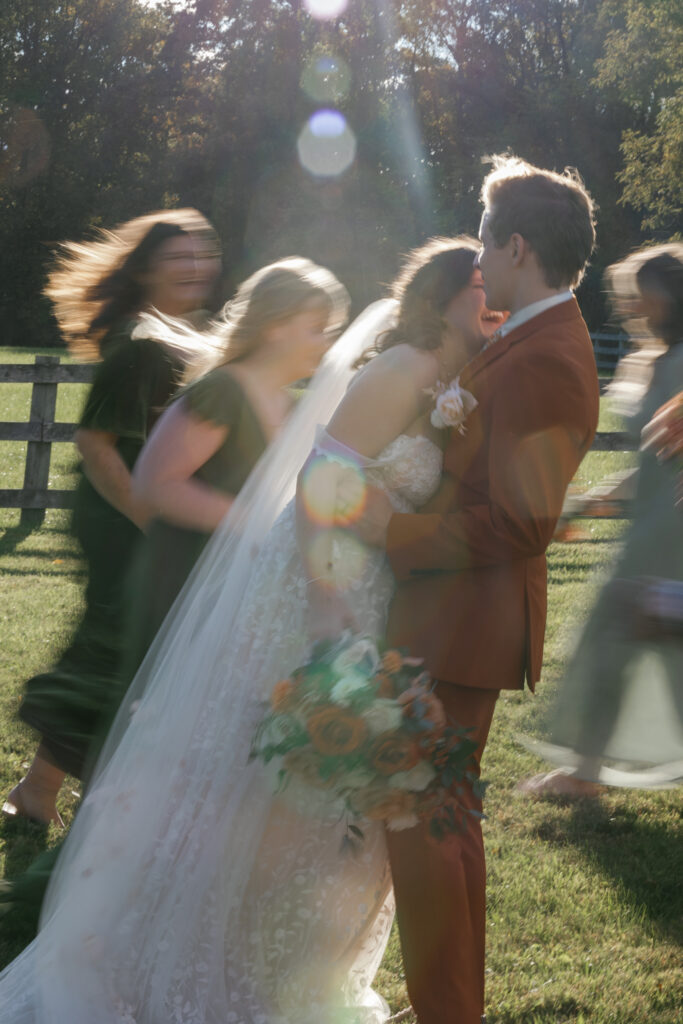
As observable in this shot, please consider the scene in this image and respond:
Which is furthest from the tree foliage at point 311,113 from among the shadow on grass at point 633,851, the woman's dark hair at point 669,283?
the shadow on grass at point 633,851

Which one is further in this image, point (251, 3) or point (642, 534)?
point (251, 3)

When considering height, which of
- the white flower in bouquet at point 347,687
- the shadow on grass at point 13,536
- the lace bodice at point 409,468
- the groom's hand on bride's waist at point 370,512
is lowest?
the shadow on grass at point 13,536

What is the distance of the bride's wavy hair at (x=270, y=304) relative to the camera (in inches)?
139

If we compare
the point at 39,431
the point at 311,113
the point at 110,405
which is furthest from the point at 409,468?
the point at 311,113

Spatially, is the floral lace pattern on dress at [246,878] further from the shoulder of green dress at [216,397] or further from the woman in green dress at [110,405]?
the woman in green dress at [110,405]

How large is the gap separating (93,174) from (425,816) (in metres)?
43.9

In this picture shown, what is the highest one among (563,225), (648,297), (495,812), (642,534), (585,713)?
(563,225)

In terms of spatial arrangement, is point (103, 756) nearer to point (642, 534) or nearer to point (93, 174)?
point (642, 534)

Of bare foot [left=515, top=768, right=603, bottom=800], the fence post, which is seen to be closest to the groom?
bare foot [left=515, top=768, right=603, bottom=800]

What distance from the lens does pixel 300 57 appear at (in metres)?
39.4

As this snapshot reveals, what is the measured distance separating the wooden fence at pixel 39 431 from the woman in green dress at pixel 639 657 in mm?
6151

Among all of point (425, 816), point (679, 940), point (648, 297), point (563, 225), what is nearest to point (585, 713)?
point (679, 940)

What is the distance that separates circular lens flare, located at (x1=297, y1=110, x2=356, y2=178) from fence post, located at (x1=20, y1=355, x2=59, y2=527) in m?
30.0

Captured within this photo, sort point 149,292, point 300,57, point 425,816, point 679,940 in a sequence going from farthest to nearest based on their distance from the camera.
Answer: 1. point 300,57
2. point 149,292
3. point 679,940
4. point 425,816
